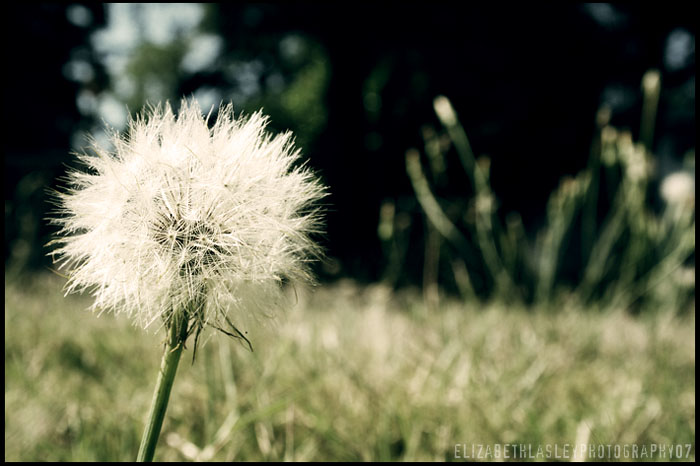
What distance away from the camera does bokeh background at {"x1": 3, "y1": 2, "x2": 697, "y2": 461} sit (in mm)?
991

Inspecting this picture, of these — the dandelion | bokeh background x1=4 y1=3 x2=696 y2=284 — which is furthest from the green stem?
bokeh background x1=4 y1=3 x2=696 y2=284

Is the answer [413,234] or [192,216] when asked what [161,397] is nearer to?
[192,216]

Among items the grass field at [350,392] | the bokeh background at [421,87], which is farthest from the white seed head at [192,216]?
the bokeh background at [421,87]

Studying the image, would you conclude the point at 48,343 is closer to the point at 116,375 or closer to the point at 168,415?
the point at 116,375

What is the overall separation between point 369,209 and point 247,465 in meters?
4.91

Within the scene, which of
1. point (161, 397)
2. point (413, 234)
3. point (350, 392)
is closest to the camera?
point (161, 397)

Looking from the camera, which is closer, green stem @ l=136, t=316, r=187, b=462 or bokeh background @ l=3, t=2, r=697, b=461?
green stem @ l=136, t=316, r=187, b=462

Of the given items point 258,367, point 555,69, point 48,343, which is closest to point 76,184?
point 258,367

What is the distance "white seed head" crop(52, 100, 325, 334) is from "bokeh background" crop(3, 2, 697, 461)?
3 cm

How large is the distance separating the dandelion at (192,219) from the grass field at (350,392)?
0.28 m

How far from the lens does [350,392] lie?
1.13 metres

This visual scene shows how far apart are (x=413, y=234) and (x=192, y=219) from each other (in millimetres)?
5630

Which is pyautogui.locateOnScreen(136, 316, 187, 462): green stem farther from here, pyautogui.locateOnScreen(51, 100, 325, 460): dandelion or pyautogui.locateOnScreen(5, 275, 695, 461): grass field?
pyautogui.locateOnScreen(5, 275, 695, 461): grass field

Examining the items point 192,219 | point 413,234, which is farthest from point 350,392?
point 413,234
